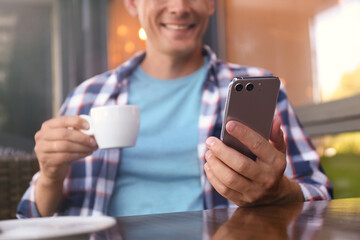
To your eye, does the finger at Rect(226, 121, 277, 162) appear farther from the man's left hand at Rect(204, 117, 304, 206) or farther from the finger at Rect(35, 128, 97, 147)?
the finger at Rect(35, 128, 97, 147)

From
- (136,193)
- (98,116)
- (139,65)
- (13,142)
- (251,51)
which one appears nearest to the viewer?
(98,116)

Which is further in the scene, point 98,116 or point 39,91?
point 39,91

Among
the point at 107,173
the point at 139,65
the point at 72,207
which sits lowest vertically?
the point at 72,207

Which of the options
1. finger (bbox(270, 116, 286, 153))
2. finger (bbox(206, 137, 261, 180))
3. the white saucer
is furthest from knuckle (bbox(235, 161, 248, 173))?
the white saucer

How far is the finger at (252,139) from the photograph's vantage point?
2.18 feet

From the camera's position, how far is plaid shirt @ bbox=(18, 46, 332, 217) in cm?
108

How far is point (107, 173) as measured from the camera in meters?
1.16

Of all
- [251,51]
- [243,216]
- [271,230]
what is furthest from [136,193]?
[251,51]

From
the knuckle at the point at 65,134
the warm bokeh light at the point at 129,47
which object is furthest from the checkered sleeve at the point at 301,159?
the warm bokeh light at the point at 129,47

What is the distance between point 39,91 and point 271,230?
2774mm

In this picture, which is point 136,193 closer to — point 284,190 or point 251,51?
point 284,190

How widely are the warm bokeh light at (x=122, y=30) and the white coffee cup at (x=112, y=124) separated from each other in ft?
6.66

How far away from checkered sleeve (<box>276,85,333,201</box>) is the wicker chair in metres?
0.79

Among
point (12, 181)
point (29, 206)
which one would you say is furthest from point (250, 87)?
point (12, 181)
